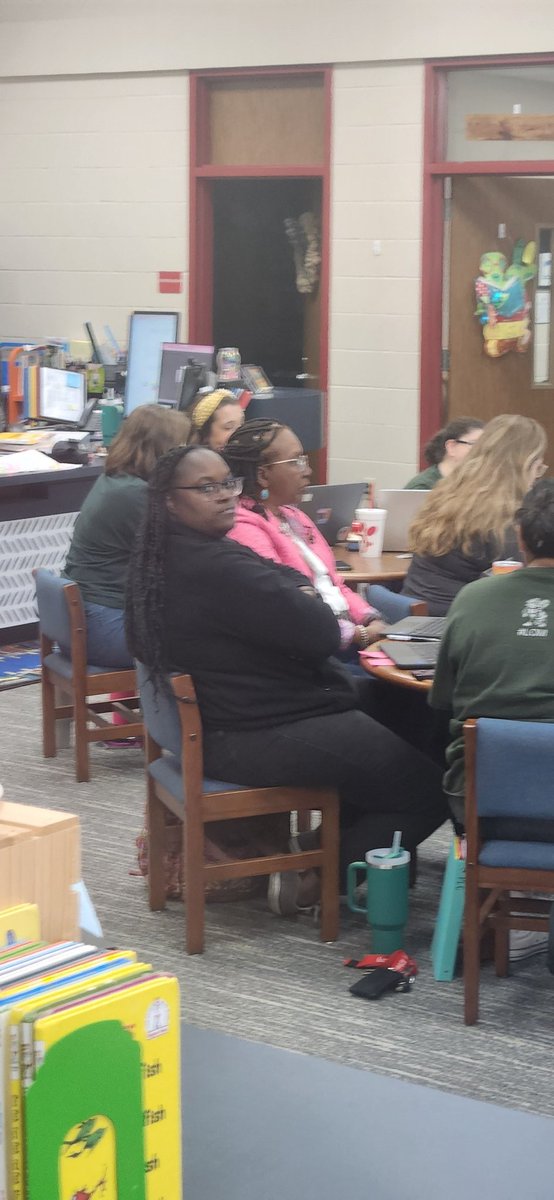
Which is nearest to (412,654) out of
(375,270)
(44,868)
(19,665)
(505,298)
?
(44,868)

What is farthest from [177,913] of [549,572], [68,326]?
[68,326]

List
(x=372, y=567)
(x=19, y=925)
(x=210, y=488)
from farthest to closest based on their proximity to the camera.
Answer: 1. (x=372, y=567)
2. (x=210, y=488)
3. (x=19, y=925)

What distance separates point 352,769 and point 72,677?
1605 millimetres

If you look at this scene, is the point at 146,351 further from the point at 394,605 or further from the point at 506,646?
the point at 506,646

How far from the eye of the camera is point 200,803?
329 centimetres

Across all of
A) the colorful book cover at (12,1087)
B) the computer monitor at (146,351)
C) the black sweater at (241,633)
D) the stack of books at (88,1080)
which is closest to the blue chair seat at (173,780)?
the black sweater at (241,633)

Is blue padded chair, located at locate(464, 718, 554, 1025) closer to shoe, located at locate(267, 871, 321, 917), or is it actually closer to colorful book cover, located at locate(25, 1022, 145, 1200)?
shoe, located at locate(267, 871, 321, 917)

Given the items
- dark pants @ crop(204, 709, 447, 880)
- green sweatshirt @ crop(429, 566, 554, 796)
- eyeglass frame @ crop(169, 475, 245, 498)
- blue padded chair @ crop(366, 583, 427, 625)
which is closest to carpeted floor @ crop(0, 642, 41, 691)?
blue padded chair @ crop(366, 583, 427, 625)

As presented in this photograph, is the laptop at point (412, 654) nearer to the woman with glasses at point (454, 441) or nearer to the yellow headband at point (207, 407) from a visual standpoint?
the woman with glasses at point (454, 441)

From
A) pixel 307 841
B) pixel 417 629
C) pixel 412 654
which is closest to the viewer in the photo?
pixel 412 654

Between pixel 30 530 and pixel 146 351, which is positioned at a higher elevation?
pixel 146 351

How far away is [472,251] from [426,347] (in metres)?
0.55

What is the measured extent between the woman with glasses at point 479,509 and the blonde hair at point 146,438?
0.88m

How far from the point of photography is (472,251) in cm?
743
